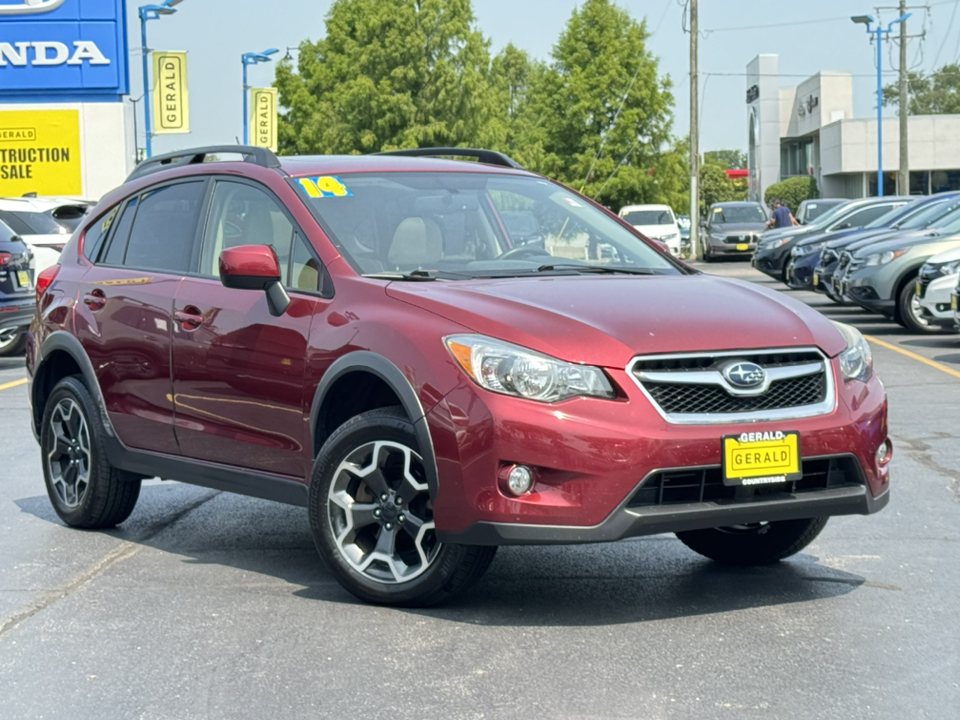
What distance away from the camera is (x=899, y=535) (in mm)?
6859

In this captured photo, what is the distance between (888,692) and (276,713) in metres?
1.74

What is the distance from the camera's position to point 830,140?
7612cm

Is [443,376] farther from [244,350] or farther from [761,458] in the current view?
[244,350]

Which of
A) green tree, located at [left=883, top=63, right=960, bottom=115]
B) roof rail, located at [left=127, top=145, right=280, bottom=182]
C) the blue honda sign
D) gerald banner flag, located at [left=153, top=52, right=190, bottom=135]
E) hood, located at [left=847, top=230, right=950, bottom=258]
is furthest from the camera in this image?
green tree, located at [left=883, top=63, right=960, bottom=115]

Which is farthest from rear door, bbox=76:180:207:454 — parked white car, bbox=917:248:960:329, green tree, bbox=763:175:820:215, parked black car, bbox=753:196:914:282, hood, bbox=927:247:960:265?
green tree, bbox=763:175:820:215

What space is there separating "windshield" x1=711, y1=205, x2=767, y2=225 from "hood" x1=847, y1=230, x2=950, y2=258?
2442cm

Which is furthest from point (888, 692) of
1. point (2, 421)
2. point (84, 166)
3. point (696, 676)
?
point (84, 166)

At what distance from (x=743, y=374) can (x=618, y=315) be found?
18.0 inches

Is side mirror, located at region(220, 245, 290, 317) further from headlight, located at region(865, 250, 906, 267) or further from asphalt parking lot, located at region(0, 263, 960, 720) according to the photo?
headlight, located at region(865, 250, 906, 267)

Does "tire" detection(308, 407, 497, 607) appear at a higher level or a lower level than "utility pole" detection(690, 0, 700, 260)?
lower

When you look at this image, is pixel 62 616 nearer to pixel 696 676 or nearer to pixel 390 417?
pixel 390 417

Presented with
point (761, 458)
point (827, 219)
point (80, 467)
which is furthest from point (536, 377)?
point (827, 219)

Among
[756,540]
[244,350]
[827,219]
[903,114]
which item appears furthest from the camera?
[903,114]

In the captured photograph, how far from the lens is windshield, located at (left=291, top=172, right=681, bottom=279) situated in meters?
6.01
